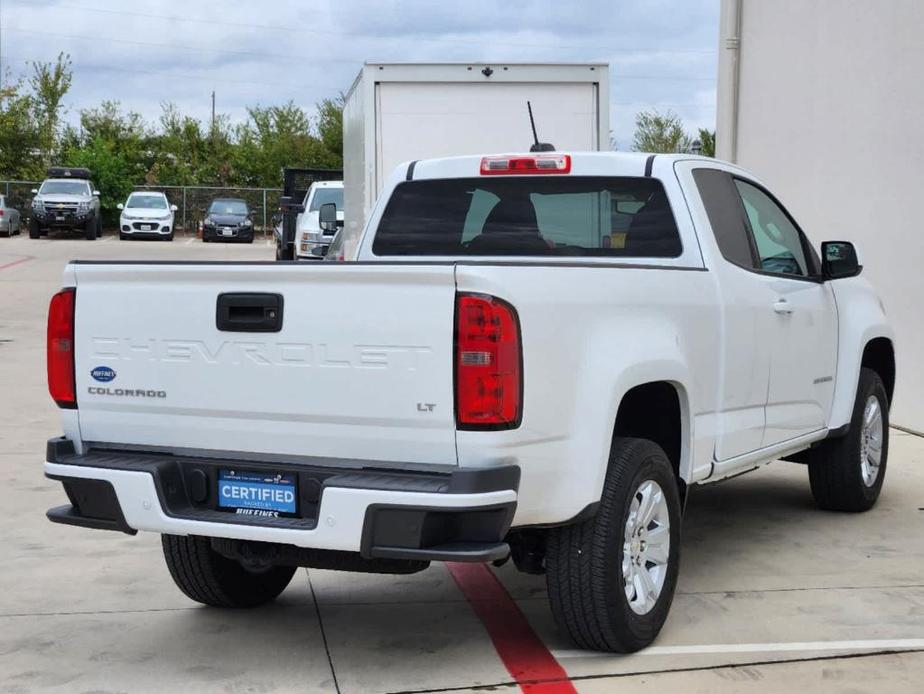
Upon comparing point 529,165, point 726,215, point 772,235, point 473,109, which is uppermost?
point 473,109

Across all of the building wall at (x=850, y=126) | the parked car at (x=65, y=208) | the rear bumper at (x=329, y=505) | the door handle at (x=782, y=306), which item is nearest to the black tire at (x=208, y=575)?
the rear bumper at (x=329, y=505)

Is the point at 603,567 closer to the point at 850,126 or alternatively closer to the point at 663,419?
the point at 663,419

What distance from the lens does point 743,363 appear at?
593cm

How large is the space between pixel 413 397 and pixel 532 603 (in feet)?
6.10

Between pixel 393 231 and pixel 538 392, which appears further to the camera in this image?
pixel 393 231

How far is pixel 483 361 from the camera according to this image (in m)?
4.32

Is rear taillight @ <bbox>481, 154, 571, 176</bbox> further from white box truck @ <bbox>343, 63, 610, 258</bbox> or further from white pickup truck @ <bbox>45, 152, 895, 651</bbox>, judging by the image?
white box truck @ <bbox>343, 63, 610, 258</bbox>

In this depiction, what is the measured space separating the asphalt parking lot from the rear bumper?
0.61 metres

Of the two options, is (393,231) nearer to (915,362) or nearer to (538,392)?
(538,392)

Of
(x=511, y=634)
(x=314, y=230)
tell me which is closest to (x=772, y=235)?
(x=511, y=634)

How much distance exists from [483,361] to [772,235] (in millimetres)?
2984

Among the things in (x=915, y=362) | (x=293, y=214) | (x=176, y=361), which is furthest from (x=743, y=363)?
(x=293, y=214)

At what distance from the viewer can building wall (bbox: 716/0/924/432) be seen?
10844 millimetres

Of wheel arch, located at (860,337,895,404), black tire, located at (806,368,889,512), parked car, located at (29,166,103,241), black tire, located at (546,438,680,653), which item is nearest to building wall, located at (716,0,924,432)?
wheel arch, located at (860,337,895,404)
